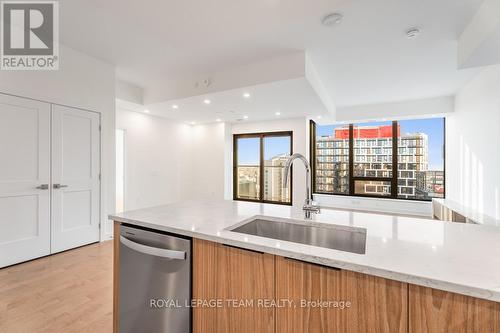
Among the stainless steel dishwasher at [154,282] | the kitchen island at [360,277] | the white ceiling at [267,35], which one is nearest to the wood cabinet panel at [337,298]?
the kitchen island at [360,277]

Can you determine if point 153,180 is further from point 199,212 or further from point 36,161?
point 199,212

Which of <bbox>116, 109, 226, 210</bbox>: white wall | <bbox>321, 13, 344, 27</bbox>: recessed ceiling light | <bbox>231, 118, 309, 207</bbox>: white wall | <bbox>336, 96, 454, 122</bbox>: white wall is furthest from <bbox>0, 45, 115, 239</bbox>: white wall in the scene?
<bbox>336, 96, 454, 122</bbox>: white wall

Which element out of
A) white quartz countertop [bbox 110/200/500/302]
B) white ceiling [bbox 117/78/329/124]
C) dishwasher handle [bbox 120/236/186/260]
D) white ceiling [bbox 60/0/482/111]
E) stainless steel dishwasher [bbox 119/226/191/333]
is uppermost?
white ceiling [bbox 60/0/482/111]

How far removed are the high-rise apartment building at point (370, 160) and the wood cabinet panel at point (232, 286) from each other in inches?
246

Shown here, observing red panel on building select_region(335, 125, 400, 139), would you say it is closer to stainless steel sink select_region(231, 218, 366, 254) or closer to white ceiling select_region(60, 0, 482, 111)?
white ceiling select_region(60, 0, 482, 111)

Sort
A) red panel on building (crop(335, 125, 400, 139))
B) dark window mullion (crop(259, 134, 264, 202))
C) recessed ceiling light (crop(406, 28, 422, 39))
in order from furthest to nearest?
dark window mullion (crop(259, 134, 264, 202)) → red panel on building (crop(335, 125, 400, 139)) → recessed ceiling light (crop(406, 28, 422, 39))

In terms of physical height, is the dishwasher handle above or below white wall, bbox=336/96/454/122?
below

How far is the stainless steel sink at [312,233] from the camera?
1.27 metres

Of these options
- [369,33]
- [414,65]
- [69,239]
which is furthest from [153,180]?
[414,65]

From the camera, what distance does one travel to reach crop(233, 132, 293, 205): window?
6.24 meters

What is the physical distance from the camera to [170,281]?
120 centimetres

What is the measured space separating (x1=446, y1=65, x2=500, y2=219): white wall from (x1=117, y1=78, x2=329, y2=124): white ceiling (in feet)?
7.66

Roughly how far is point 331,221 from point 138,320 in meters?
1.28

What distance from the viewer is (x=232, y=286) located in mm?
1063
